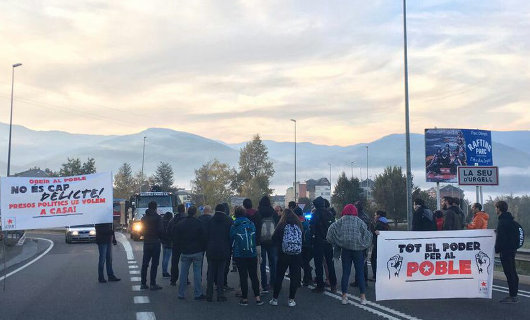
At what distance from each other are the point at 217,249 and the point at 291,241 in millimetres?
1510

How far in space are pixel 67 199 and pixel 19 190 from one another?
1.01m

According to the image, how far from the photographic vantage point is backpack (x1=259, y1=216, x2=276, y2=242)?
478 inches

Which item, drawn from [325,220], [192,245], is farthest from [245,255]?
[325,220]

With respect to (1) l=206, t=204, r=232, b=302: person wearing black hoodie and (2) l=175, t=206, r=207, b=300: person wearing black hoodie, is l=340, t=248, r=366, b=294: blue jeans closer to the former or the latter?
(1) l=206, t=204, r=232, b=302: person wearing black hoodie

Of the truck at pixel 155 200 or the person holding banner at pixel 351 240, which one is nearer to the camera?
the person holding banner at pixel 351 240

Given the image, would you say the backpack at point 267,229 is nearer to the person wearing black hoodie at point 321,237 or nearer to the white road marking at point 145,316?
the person wearing black hoodie at point 321,237

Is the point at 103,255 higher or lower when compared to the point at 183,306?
higher

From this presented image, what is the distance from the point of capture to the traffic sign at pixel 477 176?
20.8 metres

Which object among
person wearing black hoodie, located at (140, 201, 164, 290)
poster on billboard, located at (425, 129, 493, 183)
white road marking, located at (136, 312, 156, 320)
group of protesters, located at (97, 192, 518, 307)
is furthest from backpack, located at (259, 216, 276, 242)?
poster on billboard, located at (425, 129, 493, 183)

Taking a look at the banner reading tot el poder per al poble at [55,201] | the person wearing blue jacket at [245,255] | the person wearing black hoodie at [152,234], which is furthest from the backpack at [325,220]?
the banner reading tot el poder per al poble at [55,201]

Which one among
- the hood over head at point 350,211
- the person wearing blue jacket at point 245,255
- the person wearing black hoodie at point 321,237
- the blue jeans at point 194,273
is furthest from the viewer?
the person wearing black hoodie at point 321,237

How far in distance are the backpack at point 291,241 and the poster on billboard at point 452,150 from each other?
23548 millimetres

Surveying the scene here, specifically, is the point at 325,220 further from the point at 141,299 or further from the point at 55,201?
the point at 55,201

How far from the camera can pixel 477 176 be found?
68.6 ft
